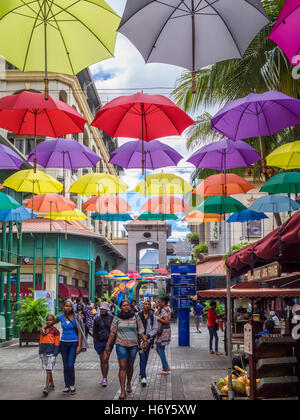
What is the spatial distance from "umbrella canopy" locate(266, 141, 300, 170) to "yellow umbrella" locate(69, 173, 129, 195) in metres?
5.70

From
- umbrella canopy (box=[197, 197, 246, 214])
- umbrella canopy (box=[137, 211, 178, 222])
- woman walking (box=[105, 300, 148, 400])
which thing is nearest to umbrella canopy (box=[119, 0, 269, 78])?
woman walking (box=[105, 300, 148, 400])

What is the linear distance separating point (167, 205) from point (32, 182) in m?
5.74

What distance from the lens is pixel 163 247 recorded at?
200 feet

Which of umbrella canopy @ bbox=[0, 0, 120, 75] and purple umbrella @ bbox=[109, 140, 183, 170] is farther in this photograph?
purple umbrella @ bbox=[109, 140, 183, 170]

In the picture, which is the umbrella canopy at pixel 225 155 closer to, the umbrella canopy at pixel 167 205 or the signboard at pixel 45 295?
the umbrella canopy at pixel 167 205

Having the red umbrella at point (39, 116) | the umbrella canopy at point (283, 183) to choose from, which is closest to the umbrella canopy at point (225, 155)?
the umbrella canopy at point (283, 183)

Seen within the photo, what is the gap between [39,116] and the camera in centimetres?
1093

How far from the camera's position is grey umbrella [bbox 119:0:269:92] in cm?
711

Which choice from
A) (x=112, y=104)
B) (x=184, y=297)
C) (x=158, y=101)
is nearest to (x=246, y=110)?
(x=158, y=101)

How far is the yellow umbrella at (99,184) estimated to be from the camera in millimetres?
15602

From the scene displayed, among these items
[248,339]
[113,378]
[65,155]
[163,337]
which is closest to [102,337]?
[113,378]

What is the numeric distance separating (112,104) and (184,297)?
1191 centimetres

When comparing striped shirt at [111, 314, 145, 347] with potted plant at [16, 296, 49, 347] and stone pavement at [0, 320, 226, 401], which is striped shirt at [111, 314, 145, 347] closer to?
stone pavement at [0, 320, 226, 401]

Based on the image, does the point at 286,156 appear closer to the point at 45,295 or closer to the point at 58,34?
the point at 58,34
